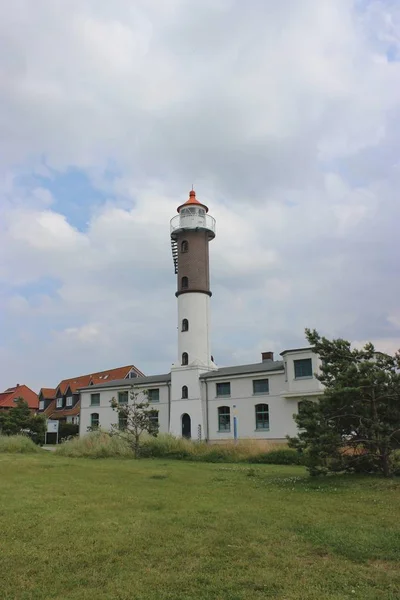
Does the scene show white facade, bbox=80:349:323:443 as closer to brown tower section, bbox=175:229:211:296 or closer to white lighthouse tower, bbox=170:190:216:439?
white lighthouse tower, bbox=170:190:216:439

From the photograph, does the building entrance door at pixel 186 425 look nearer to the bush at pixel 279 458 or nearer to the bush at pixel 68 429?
Answer: the bush at pixel 68 429

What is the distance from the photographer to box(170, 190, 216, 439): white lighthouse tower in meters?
36.1

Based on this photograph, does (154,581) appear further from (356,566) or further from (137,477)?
(137,477)

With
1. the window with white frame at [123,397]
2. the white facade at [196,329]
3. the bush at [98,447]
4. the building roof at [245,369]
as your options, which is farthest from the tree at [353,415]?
the window with white frame at [123,397]

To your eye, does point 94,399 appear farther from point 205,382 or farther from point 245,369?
point 245,369

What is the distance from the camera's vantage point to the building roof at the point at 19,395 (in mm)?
61125

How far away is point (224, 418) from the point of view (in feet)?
114

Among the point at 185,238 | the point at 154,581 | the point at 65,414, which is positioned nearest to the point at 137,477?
the point at 154,581

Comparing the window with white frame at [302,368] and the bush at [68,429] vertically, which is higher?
the window with white frame at [302,368]

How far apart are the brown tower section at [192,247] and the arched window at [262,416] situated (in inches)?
368

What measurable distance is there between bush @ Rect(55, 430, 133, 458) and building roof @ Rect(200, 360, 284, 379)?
11.0 metres

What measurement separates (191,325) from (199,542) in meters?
30.0

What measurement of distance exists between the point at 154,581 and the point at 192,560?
2.66 ft

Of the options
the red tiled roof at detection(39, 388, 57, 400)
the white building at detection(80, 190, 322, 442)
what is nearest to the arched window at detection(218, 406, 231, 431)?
the white building at detection(80, 190, 322, 442)
